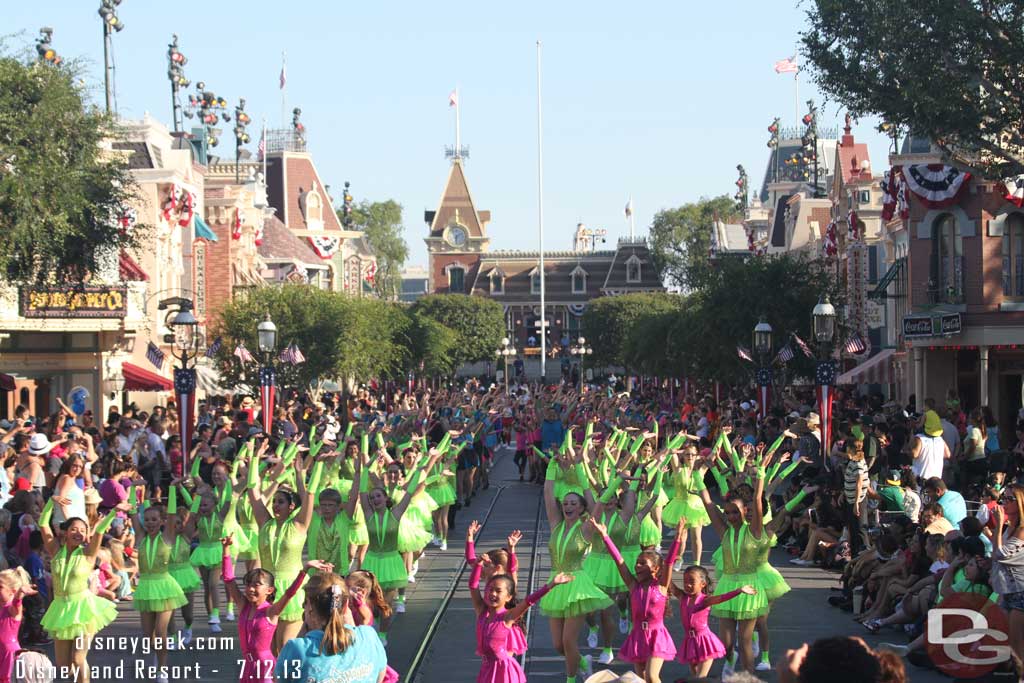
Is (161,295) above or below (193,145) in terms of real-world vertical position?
below

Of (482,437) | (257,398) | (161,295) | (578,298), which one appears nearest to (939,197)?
(482,437)

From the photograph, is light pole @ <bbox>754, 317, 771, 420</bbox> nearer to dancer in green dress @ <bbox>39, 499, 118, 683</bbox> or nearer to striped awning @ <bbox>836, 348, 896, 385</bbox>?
striped awning @ <bbox>836, 348, 896, 385</bbox>

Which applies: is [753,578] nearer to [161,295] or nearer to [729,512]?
[729,512]

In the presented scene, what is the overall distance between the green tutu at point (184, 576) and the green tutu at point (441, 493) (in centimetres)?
708

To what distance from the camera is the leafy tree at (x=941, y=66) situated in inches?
800

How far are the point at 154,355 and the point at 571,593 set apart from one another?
33.9 metres

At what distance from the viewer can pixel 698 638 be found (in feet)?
36.9

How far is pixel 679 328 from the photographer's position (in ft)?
187

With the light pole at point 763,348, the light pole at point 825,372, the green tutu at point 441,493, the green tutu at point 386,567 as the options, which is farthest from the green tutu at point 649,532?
the light pole at point 763,348

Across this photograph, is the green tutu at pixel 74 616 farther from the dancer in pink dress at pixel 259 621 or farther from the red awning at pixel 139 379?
the red awning at pixel 139 379

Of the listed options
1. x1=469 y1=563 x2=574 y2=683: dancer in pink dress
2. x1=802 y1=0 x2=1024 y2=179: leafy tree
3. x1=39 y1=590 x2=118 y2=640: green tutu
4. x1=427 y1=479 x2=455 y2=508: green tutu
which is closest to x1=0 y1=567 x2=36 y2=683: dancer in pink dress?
x1=39 y1=590 x2=118 y2=640: green tutu

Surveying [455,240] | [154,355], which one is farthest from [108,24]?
[455,240]

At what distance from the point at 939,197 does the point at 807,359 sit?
1144cm

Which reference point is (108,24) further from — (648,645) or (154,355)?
(648,645)
